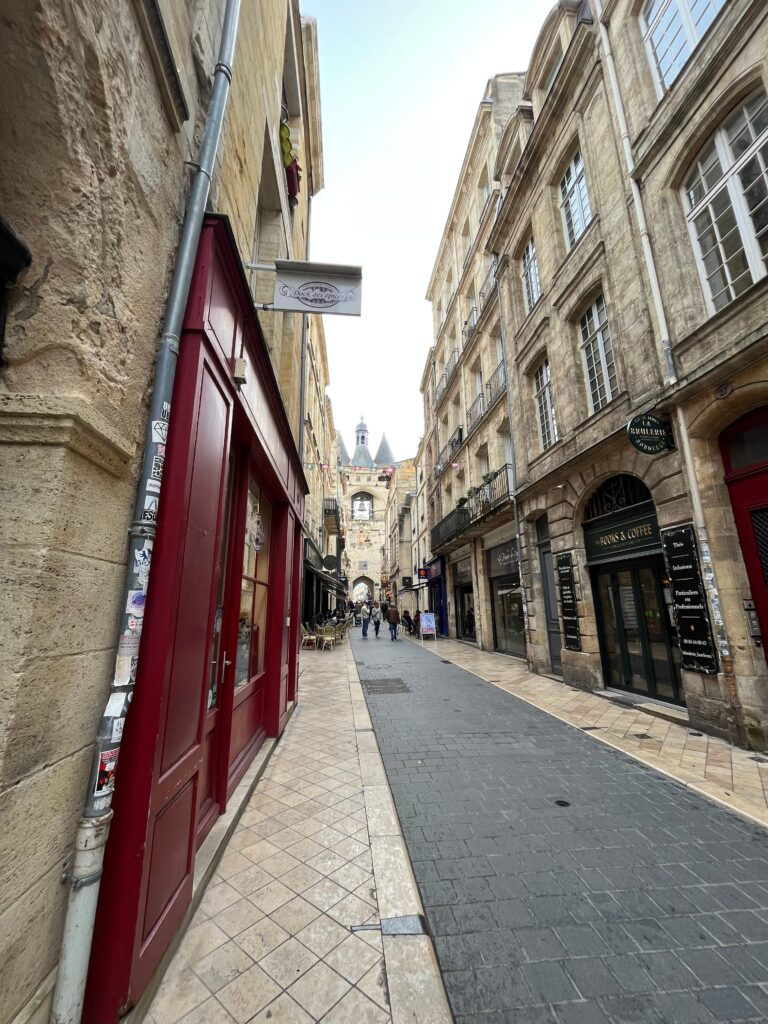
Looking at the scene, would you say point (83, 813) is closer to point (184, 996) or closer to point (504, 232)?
point (184, 996)

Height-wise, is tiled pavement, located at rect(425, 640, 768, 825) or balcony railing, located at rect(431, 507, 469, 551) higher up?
balcony railing, located at rect(431, 507, 469, 551)

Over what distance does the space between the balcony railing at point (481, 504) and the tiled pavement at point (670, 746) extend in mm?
5311

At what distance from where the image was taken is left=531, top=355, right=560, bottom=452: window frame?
9875 mm

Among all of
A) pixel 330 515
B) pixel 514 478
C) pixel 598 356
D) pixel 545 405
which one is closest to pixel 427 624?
pixel 330 515

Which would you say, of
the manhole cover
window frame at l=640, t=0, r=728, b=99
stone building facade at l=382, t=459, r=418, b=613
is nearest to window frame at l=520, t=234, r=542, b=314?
window frame at l=640, t=0, r=728, b=99

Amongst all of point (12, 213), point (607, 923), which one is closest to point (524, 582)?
point (607, 923)

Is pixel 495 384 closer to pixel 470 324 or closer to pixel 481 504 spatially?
pixel 481 504

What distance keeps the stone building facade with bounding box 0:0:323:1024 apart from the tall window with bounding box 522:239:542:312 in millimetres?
10517

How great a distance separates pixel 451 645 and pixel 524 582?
681cm

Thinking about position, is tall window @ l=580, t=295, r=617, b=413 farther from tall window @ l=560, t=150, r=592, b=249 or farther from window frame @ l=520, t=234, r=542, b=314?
window frame @ l=520, t=234, r=542, b=314

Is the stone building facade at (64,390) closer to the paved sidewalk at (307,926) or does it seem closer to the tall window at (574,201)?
the paved sidewalk at (307,926)

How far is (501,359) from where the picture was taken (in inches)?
524

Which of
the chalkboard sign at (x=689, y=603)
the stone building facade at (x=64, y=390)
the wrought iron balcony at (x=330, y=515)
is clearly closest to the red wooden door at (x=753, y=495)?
the chalkboard sign at (x=689, y=603)

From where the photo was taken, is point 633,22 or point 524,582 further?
point 524,582
